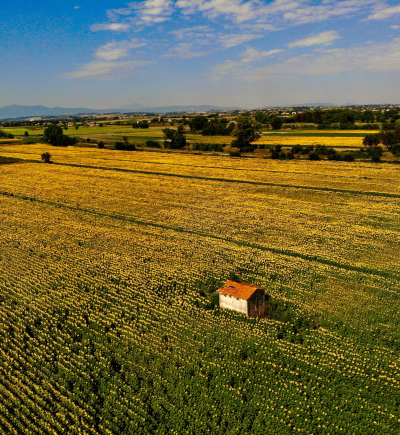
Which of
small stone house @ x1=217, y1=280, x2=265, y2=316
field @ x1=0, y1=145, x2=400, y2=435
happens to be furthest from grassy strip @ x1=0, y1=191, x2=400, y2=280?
small stone house @ x1=217, y1=280, x2=265, y2=316

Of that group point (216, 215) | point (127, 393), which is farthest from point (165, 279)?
point (216, 215)

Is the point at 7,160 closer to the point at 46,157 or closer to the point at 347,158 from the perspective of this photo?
the point at 46,157

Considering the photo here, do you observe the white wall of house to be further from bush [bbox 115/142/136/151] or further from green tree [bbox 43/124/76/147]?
green tree [bbox 43/124/76/147]

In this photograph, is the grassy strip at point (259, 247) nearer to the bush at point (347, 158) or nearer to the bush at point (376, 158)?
the bush at point (347, 158)

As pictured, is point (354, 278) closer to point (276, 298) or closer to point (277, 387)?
point (276, 298)

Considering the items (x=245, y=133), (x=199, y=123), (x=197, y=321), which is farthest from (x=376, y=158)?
(x=199, y=123)
